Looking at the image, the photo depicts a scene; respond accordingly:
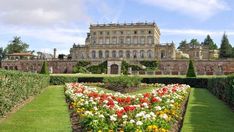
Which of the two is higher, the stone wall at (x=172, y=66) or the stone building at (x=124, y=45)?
the stone building at (x=124, y=45)

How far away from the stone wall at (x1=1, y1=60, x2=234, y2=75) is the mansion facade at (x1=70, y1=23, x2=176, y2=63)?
4242mm

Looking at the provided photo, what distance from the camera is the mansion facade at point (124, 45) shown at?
8356cm

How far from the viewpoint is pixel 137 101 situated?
49.1 feet

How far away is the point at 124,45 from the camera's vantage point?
280 feet

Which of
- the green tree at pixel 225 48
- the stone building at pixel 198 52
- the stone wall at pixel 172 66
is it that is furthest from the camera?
the stone building at pixel 198 52

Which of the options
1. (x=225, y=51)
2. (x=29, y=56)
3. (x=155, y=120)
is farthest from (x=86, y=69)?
(x=155, y=120)

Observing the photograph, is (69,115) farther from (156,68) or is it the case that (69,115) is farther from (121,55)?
(121,55)

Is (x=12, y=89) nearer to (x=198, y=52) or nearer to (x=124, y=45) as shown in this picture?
(x=124, y=45)

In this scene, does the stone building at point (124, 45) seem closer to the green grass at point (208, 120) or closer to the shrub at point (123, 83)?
the shrub at point (123, 83)

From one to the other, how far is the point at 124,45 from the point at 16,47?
35.5 meters

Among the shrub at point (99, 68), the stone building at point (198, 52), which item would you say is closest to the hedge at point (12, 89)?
the shrub at point (99, 68)

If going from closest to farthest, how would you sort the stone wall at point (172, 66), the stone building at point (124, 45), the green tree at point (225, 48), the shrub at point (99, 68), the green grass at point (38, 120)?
the green grass at point (38, 120) → the stone wall at point (172, 66) → the shrub at point (99, 68) → the stone building at point (124, 45) → the green tree at point (225, 48)

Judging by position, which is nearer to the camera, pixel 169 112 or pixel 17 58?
pixel 169 112

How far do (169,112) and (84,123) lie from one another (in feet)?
9.96
